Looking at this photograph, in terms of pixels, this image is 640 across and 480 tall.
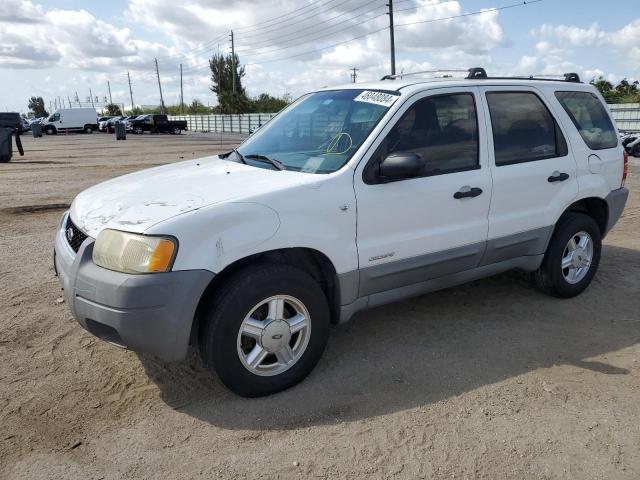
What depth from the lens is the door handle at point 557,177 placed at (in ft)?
14.6

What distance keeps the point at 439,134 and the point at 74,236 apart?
2.52 m

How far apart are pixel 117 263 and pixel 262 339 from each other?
0.91m

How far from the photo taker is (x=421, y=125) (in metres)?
3.79

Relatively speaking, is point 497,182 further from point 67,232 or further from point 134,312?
point 67,232

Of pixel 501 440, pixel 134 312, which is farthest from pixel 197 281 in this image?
pixel 501 440

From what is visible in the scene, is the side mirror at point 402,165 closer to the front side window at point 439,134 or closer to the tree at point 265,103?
the front side window at point 439,134

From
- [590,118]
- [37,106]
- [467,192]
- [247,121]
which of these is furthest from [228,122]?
[37,106]

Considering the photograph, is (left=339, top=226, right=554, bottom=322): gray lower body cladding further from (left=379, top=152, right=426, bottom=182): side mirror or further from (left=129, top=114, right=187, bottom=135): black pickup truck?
(left=129, top=114, right=187, bottom=135): black pickup truck

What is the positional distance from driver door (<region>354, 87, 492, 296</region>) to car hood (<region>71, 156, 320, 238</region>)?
48 cm

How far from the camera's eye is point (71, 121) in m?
51.9

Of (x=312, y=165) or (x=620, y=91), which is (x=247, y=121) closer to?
(x=620, y=91)

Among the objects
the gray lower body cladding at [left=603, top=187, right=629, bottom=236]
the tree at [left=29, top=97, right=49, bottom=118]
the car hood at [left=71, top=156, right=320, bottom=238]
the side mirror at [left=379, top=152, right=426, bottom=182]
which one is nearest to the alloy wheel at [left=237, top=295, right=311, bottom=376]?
the car hood at [left=71, top=156, right=320, bottom=238]

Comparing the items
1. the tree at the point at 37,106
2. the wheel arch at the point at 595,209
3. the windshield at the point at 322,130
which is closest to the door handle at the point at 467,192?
the windshield at the point at 322,130

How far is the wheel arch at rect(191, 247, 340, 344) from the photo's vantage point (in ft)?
10.3
